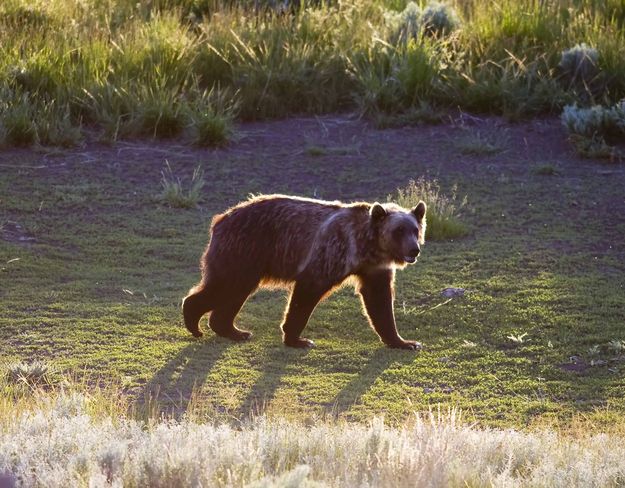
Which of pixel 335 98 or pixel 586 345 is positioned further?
pixel 335 98

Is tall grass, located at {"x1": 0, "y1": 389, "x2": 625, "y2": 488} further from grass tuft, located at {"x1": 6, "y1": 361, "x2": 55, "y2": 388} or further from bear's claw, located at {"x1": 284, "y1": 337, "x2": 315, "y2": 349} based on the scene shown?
bear's claw, located at {"x1": 284, "y1": 337, "x2": 315, "y2": 349}

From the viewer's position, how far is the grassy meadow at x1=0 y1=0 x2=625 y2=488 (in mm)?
6480

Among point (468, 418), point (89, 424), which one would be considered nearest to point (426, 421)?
point (468, 418)

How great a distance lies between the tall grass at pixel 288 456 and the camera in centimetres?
579

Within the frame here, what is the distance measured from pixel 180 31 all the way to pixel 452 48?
12.3ft

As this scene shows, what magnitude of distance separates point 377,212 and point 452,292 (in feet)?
5.57

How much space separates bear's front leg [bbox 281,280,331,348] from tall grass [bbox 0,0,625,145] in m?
6.18

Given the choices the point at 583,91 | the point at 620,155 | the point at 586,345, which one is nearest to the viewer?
the point at 586,345

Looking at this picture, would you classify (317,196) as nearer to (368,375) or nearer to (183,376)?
(368,375)

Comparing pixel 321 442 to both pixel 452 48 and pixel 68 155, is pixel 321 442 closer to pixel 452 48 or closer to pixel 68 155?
pixel 68 155

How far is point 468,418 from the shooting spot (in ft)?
26.7

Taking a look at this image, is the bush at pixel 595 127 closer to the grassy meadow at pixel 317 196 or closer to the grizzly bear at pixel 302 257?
the grassy meadow at pixel 317 196

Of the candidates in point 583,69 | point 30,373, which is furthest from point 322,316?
point 583,69

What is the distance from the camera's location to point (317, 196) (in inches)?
542
